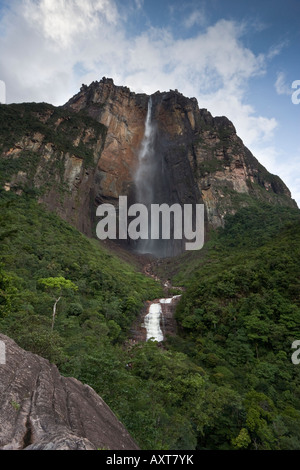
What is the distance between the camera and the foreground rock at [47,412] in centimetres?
344

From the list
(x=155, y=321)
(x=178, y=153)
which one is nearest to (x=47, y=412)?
(x=155, y=321)

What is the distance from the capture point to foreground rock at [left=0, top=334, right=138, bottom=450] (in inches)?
136

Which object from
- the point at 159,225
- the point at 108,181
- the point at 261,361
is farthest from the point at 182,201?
the point at 261,361

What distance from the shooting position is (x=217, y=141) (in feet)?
214

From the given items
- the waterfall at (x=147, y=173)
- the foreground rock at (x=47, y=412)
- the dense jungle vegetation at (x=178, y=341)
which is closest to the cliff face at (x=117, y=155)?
the waterfall at (x=147, y=173)

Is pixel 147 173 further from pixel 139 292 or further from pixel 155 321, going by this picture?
pixel 155 321

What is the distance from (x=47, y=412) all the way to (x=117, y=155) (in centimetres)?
6372

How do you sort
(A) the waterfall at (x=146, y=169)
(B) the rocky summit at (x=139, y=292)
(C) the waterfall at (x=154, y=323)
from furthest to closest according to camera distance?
(A) the waterfall at (x=146, y=169), (C) the waterfall at (x=154, y=323), (B) the rocky summit at (x=139, y=292)

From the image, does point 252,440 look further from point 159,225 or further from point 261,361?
point 159,225

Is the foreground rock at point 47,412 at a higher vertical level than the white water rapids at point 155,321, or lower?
higher

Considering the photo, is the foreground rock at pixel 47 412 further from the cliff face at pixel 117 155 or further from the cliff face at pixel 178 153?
the cliff face at pixel 178 153

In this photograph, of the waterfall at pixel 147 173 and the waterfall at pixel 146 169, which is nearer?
the waterfall at pixel 147 173

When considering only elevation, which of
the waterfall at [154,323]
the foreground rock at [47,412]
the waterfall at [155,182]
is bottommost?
the waterfall at [154,323]

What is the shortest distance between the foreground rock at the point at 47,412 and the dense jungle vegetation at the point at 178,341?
171cm
